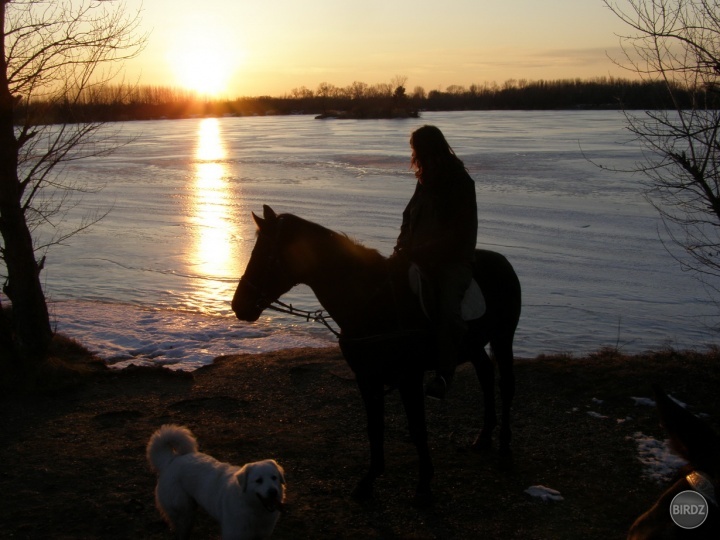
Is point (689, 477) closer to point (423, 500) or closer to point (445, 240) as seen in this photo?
point (445, 240)

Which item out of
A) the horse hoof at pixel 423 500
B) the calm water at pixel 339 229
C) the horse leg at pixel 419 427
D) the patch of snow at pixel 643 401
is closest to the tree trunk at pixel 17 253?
the calm water at pixel 339 229

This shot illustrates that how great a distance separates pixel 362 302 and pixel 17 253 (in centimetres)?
542

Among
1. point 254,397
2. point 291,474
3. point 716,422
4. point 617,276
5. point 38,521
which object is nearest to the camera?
point 38,521

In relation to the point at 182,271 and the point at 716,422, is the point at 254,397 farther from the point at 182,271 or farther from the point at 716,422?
the point at 182,271

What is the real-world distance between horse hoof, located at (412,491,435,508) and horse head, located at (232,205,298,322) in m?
1.93

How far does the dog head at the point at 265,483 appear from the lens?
376 cm

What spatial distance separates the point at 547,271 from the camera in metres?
13.8

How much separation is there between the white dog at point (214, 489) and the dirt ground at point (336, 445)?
0.58 meters

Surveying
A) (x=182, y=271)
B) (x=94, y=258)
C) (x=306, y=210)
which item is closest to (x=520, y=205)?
Result: (x=306, y=210)

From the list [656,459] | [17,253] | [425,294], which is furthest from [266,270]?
[17,253]

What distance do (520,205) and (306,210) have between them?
270 inches

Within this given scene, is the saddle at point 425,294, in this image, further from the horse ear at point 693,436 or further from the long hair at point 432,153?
the horse ear at point 693,436
